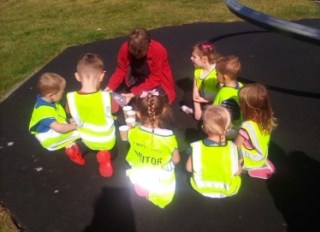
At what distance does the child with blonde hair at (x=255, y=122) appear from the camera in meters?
3.95

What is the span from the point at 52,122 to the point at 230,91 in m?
2.01

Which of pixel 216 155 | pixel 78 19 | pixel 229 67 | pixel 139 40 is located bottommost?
pixel 78 19

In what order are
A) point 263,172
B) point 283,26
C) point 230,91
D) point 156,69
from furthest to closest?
point 156,69
point 283,26
point 230,91
point 263,172

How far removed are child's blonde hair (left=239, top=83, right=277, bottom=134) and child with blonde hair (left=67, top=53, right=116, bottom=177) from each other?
4.73 ft

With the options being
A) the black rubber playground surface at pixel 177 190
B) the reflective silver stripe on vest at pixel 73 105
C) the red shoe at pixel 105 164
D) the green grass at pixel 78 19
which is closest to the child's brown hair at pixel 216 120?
the black rubber playground surface at pixel 177 190

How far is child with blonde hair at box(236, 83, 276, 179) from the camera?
395 centimetres

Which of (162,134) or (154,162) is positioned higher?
(162,134)

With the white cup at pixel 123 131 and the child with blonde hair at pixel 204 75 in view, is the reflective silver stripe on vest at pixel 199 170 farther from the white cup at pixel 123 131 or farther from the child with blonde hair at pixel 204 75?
the child with blonde hair at pixel 204 75

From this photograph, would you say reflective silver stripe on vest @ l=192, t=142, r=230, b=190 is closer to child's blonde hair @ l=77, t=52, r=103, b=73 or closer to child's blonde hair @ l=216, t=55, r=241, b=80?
child's blonde hair @ l=216, t=55, r=241, b=80

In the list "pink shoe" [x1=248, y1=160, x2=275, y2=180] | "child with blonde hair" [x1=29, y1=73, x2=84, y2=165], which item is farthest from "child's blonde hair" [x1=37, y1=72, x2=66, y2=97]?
"pink shoe" [x1=248, y1=160, x2=275, y2=180]

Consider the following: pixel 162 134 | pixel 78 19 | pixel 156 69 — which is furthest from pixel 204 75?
pixel 78 19

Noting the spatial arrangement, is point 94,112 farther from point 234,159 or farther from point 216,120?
point 234,159

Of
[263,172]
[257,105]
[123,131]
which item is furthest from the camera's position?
[123,131]

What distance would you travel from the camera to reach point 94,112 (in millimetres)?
4250
